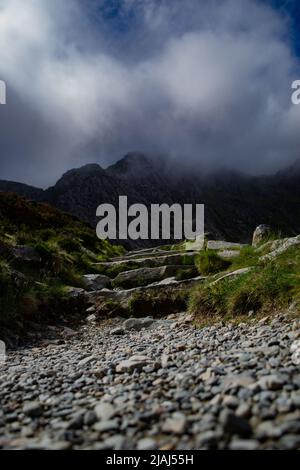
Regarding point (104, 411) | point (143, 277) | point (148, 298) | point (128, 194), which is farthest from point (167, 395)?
point (128, 194)

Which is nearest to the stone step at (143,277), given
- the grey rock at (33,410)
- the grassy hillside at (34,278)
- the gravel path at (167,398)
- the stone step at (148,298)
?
the grassy hillside at (34,278)

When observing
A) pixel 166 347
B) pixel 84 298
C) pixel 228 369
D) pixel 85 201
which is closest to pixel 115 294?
pixel 84 298

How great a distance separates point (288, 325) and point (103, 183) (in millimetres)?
156083

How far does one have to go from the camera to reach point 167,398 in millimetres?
3475

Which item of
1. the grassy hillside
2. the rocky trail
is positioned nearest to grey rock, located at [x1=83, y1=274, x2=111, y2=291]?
the grassy hillside

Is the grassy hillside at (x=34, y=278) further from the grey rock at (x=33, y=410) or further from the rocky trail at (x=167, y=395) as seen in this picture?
the grey rock at (x=33, y=410)

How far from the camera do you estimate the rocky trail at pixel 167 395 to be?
272cm

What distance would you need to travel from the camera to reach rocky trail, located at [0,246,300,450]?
2.72 metres

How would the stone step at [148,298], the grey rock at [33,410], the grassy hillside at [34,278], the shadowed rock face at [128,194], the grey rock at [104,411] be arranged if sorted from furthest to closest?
the shadowed rock face at [128,194]
the stone step at [148,298]
the grassy hillside at [34,278]
the grey rock at [33,410]
the grey rock at [104,411]

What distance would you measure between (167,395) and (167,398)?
1.9 inches

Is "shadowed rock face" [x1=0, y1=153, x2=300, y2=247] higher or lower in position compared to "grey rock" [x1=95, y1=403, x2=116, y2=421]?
higher

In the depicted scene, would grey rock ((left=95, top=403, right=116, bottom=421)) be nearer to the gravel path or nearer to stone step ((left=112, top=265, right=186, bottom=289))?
→ the gravel path

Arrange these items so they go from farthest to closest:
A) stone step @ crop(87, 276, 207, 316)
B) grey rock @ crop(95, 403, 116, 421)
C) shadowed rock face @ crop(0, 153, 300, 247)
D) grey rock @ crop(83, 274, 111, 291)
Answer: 1. shadowed rock face @ crop(0, 153, 300, 247)
2. grey rock @ crop(83, 274, 111, 291)
3. stone step @ crop(87, 276, 207, 316)
4. grey rock @ crop(95, 403, 116, 421)
